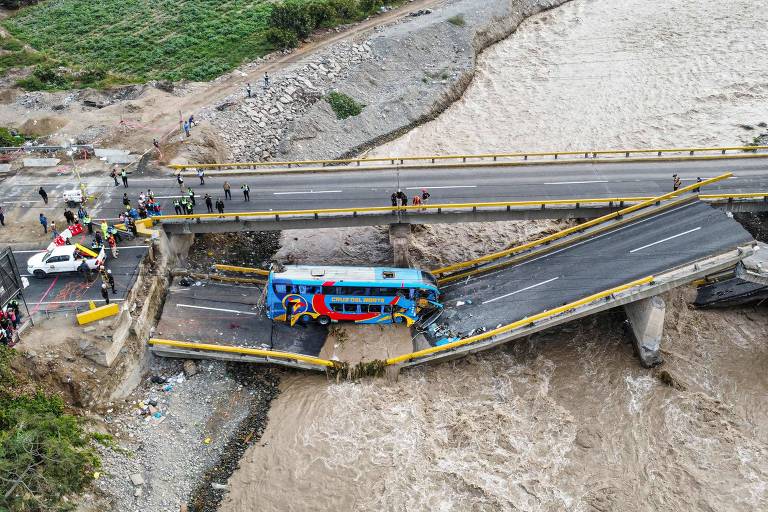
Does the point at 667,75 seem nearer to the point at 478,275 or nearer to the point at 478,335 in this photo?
the point at 478,275

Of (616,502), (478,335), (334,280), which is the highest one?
(334,280)

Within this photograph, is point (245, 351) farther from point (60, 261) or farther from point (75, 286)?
point (60, 261)

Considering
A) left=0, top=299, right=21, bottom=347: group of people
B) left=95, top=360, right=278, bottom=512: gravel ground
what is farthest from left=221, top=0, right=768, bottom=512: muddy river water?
left=0, top=299, right=21, bottom=347: group of people

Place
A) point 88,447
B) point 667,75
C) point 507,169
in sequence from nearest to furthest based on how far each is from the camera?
1. point 88,447
2. point 507,169
3. point 667,75

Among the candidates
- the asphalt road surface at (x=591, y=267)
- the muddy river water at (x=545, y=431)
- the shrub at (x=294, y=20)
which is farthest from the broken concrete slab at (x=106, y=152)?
the shrub at (x=294, y=20)

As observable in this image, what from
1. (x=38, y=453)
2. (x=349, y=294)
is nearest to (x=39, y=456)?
(x=38, y=453)

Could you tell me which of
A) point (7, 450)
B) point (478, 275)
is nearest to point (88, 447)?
point (7, 450)

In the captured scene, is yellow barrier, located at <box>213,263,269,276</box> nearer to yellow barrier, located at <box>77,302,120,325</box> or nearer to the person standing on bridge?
the person standing on bridge
